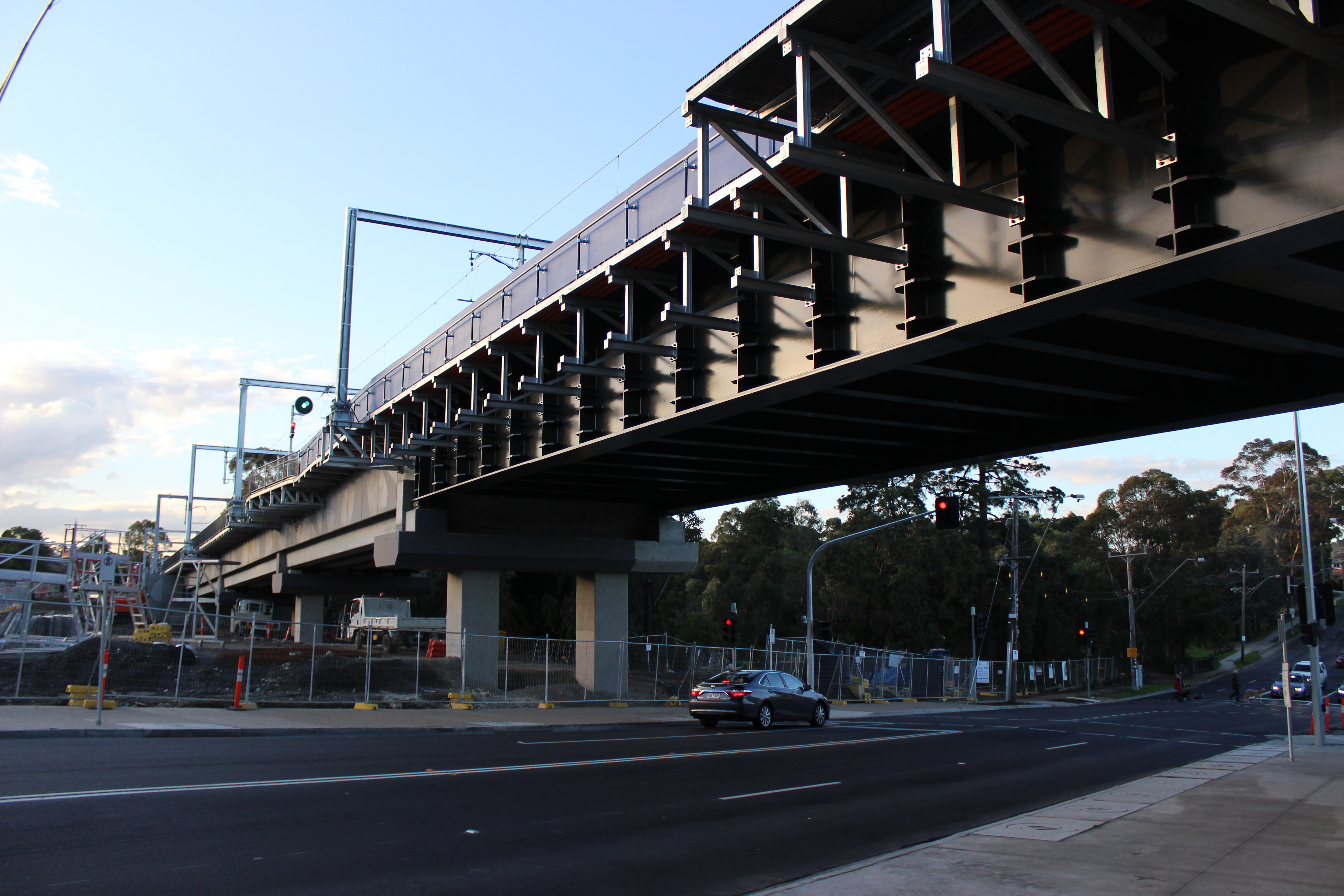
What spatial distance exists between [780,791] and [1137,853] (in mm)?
4927

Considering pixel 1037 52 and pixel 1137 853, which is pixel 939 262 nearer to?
pixel 1037 52

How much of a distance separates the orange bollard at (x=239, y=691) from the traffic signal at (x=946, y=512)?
60.7ft

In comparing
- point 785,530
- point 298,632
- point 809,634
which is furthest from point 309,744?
point 785,530

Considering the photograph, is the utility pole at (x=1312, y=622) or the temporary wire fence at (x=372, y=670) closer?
the utility pole at (x=1312, y=622)

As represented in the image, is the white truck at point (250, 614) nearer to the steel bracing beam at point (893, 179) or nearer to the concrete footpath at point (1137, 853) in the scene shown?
the concrete footpath at point (1137, 853)

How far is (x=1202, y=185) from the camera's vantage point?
8.48 meters

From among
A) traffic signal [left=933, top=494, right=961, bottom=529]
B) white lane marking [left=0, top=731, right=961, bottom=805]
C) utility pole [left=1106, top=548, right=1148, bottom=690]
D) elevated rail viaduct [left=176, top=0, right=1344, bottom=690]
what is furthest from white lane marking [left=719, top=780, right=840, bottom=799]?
utility pole [left=1106, top=548, right=1148, bottom=690]

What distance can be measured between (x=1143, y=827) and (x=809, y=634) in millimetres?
23940

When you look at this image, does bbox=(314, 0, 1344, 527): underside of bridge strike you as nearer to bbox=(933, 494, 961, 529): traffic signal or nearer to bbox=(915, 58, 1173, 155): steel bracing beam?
bbox=(915, 58, 1173, 155): steel bracing beam

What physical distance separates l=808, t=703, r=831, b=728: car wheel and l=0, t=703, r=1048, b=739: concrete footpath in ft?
10.7

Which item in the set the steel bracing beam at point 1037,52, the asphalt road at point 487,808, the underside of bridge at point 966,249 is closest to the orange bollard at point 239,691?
the asphalt road at point 487,808

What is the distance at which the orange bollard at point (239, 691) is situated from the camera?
2119cm

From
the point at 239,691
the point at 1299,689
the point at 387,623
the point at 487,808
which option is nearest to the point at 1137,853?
the point at 487,808

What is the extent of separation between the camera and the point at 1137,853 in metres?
8.65
